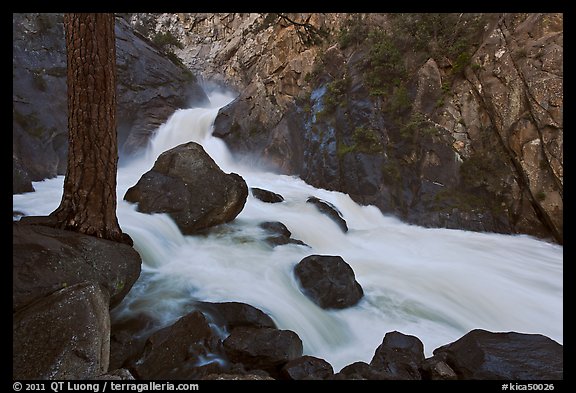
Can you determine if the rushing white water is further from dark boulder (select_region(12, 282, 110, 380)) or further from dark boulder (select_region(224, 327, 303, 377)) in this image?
dark boulder (select_region(12, 282, 110, 380))

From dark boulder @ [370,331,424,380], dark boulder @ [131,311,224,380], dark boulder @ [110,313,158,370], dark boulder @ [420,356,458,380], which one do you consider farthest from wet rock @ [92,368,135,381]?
dark boulder @ [420,356,458,380]

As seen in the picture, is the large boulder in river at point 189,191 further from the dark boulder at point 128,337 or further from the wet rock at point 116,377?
the wet rock at point 116,377

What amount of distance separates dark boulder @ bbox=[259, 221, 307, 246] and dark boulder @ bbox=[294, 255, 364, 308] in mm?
1666

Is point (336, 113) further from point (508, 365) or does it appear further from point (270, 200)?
point (508, 365)

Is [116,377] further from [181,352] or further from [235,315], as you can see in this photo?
[235,315]

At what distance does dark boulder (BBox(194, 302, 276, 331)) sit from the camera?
169 inches

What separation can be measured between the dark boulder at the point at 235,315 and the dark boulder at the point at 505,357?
84.9 inches

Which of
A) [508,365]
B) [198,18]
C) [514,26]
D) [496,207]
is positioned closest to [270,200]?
[496,207]

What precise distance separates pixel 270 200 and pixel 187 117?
1036 centimetres

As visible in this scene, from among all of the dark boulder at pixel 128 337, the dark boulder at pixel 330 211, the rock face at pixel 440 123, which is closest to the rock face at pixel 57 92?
the dark boulder at pixel 128 337

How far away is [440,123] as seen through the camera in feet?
38.3

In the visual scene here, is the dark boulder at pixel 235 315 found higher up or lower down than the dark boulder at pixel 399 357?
lower down

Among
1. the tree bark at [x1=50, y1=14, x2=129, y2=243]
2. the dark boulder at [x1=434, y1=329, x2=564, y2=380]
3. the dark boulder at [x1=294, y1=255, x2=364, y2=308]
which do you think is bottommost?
the dark boulder at [x1=294, y1=255, x2=364, y2=308]

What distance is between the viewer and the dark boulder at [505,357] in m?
3.02
